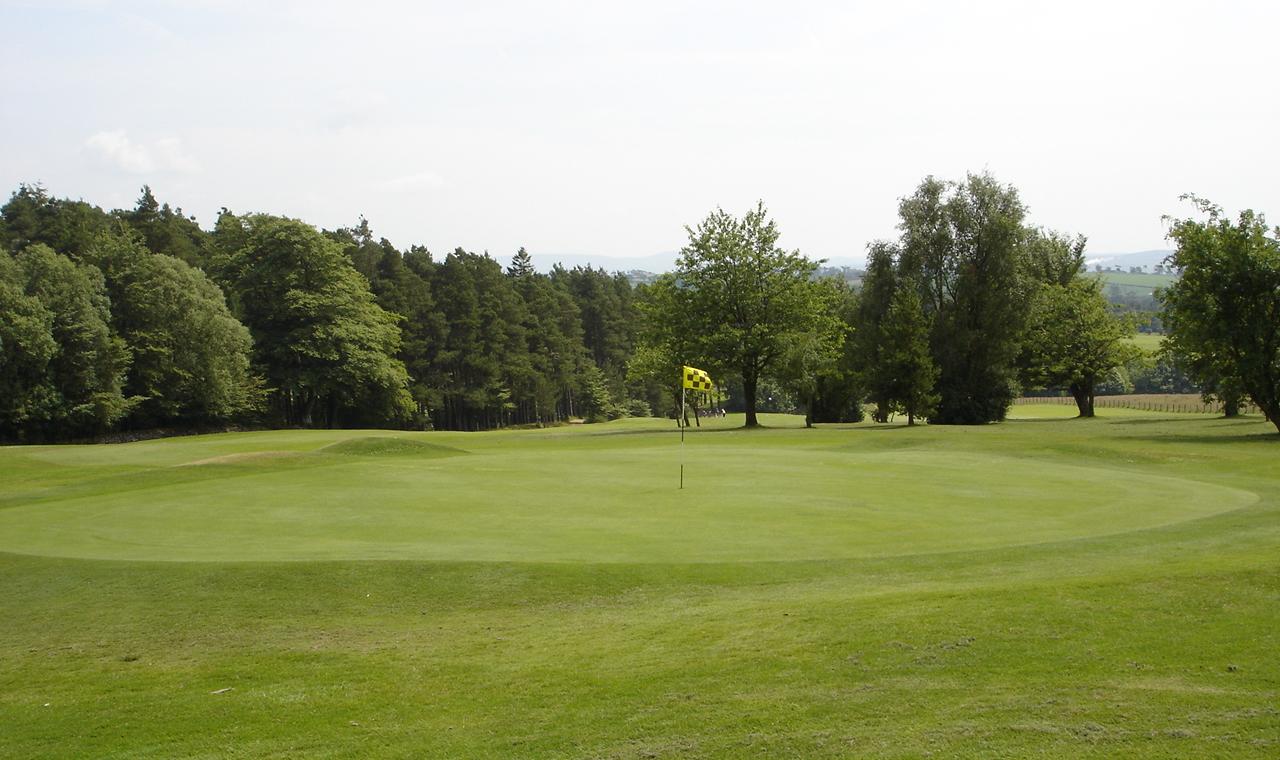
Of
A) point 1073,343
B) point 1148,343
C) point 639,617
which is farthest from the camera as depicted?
point 1148,343

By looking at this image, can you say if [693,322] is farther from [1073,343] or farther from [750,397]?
[1073,343]

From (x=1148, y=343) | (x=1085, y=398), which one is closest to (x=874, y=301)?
(x=1085, y=398)

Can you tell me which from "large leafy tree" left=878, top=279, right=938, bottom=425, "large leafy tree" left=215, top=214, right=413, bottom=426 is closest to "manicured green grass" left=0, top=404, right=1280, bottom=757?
"large leafy tree" left=878, top=279, right=938, bottom=425

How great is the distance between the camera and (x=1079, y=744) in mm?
5746

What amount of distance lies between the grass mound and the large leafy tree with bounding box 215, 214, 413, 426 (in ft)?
127

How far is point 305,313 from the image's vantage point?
232 ft

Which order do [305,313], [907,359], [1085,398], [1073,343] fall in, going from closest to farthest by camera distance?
[907,359], [1073,343], [305,313], [1085,398]

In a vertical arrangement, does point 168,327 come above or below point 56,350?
above

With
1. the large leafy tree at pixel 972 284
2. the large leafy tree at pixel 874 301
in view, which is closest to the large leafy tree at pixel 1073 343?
the large leafy tree at pixel 972 284

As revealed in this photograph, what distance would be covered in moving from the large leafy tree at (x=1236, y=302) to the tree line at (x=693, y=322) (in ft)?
0.32

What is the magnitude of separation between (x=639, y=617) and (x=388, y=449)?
23748 mm

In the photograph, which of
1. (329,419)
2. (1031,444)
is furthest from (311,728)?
(329,419)

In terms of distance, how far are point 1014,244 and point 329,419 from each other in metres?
55.0

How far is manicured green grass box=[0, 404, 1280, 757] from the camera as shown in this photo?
6617mm
